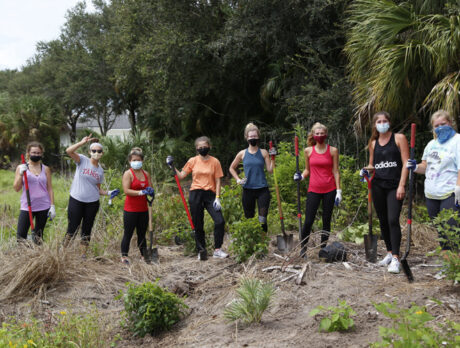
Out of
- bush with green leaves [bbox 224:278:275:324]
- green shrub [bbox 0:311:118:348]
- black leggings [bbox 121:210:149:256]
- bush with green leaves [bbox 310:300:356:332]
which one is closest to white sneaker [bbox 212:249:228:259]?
black leggings [bbox 121:210:149:256]

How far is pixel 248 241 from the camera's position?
582 cm

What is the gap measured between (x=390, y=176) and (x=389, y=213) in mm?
394

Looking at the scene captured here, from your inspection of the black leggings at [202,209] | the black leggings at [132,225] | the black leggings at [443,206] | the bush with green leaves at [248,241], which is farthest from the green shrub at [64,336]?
the black leggings at [443,206]

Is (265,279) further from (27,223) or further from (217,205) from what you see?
(27,223)

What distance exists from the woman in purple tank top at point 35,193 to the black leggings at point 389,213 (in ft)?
13.6

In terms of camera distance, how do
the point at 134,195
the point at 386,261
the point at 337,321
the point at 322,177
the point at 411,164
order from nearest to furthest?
1. the point at 337,321
2. the point at 411,164
3. the point at 386,261
4. the point at 322,177
5. the point at 134,195

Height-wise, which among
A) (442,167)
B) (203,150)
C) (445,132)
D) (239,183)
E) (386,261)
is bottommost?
(386,261)

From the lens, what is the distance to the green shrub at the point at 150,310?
14.6 ft

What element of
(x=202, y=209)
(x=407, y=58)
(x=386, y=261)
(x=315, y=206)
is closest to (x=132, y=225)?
(x=202, y=209)

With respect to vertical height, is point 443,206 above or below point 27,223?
above

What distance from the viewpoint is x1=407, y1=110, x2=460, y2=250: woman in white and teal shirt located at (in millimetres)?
4715

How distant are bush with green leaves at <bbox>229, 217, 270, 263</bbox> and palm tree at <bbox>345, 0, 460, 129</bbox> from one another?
12.3 feet

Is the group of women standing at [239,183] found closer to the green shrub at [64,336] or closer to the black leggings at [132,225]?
the black leggings at [132,225]

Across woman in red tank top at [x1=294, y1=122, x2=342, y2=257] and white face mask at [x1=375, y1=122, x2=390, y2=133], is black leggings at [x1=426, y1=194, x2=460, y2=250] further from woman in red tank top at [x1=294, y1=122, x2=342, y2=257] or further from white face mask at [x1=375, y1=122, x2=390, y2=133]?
woman in red tank top at [x1=294, y1=122, x2=342, y2=257]
